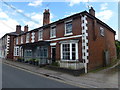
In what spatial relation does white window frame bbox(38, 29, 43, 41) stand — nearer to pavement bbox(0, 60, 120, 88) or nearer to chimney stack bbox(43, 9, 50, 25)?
chimney stack bbox(43, 9, 50, 25)

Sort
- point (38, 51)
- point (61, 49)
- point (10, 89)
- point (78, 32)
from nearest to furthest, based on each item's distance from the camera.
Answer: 1. point (10, 89)
2. point (78, 32)
3. point (61, 49)
4. point (38, 51)

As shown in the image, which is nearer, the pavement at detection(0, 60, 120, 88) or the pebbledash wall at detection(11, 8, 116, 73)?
the pavement at detection(0, 60, 120, 88)

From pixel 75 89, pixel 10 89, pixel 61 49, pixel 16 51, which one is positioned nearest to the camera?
pixel 10 89

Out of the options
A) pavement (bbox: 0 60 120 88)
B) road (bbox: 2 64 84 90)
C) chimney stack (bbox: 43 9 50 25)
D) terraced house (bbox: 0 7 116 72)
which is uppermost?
chimney stack (bbox: 43 9 50 25)

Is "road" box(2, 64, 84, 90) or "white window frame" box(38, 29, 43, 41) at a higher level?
"white window frame" box(38, 29, 43, 41)

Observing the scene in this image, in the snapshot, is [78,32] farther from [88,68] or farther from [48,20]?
[48,20]

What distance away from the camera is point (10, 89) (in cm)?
560

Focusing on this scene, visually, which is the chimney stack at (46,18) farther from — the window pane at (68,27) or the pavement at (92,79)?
the pavement at (92,79)

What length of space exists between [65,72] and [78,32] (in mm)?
4749

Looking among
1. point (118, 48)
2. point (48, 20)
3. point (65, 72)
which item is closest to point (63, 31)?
point (65, 72)

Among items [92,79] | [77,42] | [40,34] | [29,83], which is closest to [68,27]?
[77,42]

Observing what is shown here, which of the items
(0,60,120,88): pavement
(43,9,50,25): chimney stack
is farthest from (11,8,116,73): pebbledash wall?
(43,9,50,25): chimney stack

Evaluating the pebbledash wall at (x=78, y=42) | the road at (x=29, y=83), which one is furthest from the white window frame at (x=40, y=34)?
the road at (x=29, y=83)

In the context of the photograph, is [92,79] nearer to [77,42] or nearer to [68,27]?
[77,42]
